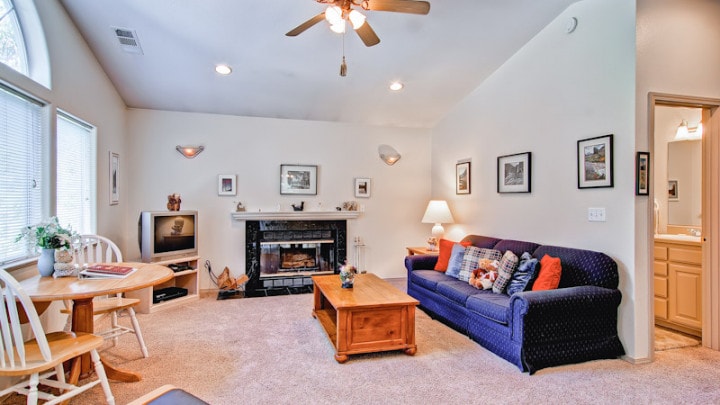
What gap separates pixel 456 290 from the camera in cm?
346

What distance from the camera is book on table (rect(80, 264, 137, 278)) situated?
8.01 ft

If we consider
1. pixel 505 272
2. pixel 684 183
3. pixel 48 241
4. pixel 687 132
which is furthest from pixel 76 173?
pixel 684 183

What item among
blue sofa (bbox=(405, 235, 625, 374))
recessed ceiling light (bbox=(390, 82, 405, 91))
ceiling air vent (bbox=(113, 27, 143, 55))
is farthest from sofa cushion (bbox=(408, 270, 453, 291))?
ceiling air vent (bbox=(113, 27, 143, 55))

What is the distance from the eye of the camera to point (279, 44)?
3.64 metres

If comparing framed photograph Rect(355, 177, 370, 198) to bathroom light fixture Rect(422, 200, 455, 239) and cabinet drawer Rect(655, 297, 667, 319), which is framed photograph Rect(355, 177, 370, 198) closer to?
bathroom light fixture Rect(422, 200, 455, 239)

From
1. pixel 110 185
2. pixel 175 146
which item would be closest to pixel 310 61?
pixel 175 146

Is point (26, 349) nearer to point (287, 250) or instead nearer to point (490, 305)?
point (490, 305)

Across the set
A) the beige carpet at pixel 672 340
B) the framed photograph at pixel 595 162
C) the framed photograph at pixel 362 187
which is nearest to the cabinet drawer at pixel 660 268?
the beige carpet at pixel 672 340

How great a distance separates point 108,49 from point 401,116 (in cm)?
360

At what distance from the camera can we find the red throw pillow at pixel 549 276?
2.99 metres

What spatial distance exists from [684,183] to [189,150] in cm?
605

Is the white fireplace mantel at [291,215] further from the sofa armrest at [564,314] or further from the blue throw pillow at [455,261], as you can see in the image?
the sofa armrest at [564,314]

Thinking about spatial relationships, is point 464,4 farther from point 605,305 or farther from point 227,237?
point 227,237

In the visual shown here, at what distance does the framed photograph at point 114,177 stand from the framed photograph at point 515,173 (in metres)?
4.44
